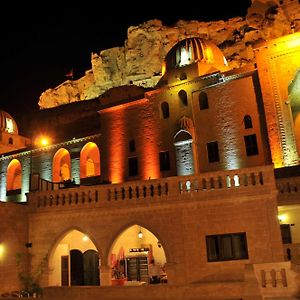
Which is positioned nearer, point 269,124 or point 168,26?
point 269,124

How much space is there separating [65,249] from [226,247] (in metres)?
7.65

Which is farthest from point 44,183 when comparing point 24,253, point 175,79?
point 175,79

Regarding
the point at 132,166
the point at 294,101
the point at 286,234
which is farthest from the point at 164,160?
the point at 286,234

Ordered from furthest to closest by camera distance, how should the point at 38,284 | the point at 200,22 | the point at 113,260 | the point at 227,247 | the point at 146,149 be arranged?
1. the point at 200,22
2. the point at 146,149
3. the point at 113,260
4. the point at 38,284
5. the point at 227,247

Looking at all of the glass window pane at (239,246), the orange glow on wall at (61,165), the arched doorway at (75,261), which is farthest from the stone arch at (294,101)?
the orange glow on wall at (61,165)

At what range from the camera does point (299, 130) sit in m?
27.8

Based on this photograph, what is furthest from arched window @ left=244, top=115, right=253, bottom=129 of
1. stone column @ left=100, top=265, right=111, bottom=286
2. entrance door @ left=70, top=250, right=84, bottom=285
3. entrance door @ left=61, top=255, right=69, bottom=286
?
stone column @ left=100, top=265, right=111, bottom=286

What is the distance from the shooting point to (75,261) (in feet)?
59.0

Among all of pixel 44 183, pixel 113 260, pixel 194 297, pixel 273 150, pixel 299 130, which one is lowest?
pixel 194 297

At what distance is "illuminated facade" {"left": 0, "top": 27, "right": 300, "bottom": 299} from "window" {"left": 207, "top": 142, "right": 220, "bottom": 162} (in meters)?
0.08

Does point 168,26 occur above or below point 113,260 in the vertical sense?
above

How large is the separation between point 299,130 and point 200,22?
1639 inches

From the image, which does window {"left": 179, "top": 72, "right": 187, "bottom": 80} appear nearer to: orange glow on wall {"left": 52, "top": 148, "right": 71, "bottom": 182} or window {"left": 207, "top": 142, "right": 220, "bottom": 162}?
window {"left": 207, "top": 142, "right": 220, "bottom": 162}

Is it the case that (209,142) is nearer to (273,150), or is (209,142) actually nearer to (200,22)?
(273,150)
